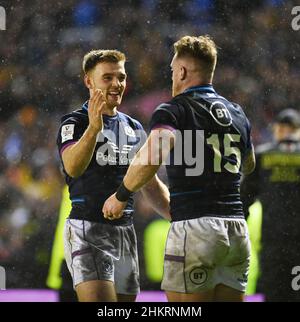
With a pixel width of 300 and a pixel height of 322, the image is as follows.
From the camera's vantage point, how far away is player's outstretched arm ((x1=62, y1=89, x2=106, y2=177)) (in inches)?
136

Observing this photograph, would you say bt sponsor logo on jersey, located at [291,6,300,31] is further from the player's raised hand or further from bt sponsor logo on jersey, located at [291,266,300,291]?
the player's raised hand

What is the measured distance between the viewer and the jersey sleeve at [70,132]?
141 inches

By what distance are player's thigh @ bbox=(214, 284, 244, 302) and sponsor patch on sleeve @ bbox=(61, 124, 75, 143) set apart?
102cm

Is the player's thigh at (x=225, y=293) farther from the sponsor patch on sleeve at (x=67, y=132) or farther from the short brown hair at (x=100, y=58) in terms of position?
the short brown hair at (x=100, y=58)

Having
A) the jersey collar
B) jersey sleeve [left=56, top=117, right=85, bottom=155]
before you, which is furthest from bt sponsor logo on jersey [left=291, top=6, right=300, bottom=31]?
jersey sleeve [left=56, top=117, right=85, bottom=155]

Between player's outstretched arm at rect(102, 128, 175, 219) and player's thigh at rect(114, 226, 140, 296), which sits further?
player's thigh at rect(114, 226, 140, 296)

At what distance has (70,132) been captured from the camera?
142 inches

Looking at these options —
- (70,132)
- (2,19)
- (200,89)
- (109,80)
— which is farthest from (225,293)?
(2,19)

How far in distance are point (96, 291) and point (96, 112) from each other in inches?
32.7

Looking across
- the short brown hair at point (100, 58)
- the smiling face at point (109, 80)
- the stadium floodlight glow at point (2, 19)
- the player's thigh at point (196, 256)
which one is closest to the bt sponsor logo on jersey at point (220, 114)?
the player's thigh at point (196, 256)

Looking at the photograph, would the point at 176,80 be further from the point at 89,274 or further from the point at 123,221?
the point at 89,274

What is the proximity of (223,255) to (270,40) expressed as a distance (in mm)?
1903

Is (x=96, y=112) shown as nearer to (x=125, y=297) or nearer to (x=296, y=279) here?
(x=125, y=297)

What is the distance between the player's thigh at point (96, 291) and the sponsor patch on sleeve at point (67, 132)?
0.70 meters
